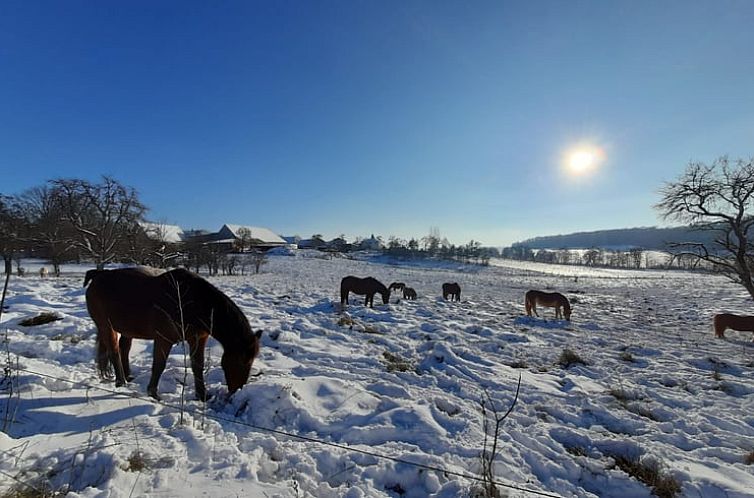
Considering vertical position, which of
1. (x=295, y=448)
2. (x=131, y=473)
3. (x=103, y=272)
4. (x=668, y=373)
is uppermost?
(x=103, y=272)

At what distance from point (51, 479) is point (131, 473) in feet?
1.56

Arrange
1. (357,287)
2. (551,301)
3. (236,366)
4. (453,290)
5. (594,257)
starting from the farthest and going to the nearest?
(594,257)
(453,290)
(357,287)
(551,301)
(236,366)

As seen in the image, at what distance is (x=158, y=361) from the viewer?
391 centimetres

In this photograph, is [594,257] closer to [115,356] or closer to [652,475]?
[652,475]

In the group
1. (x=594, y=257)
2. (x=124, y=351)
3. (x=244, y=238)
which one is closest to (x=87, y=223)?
(x=124, y=351)

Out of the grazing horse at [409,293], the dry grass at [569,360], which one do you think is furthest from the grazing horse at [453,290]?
the dry grass at [569,360]

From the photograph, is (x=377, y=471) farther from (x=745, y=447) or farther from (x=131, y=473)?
(x=745, y=447)

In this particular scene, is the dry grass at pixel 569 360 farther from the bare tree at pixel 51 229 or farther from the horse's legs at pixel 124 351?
the bare tree at pixel 51 229

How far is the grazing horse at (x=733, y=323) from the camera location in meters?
9.88

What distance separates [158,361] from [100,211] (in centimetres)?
2442

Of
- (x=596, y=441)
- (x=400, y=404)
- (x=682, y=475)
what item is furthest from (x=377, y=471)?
(x=682, y=475)

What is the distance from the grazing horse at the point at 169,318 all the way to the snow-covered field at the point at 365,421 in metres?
0.38

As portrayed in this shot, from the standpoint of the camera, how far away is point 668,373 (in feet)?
20.4

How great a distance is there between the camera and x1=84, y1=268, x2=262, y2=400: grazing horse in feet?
12.7
